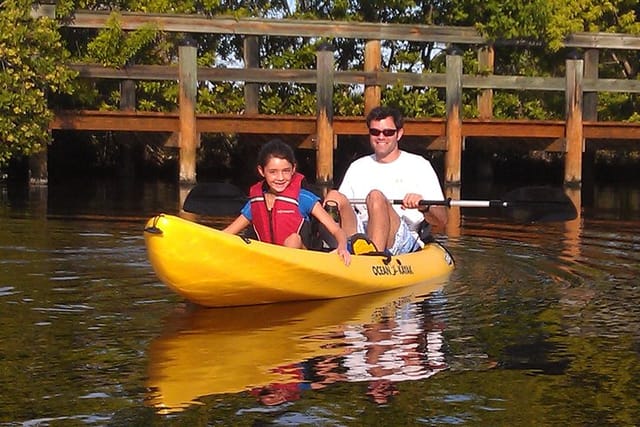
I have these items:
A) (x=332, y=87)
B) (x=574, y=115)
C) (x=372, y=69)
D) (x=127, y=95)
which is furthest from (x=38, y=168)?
(x=574, y=115)

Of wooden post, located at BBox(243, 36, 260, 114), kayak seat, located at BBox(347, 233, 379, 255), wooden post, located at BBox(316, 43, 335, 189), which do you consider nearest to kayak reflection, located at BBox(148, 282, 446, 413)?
kayak seat, located at BBox(347, 233, 379, 255)

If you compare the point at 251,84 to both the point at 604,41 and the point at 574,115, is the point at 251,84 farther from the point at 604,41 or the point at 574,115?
the point at 604,41

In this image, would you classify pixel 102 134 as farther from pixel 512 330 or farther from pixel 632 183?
pixel 512 330

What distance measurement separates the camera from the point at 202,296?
766 cm

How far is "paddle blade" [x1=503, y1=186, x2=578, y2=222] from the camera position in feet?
33.4

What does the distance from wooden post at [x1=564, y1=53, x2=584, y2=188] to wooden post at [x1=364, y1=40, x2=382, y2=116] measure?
281cm

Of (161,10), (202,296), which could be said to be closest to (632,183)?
(161,10)

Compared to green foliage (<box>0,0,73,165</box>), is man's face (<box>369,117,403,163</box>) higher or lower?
lower

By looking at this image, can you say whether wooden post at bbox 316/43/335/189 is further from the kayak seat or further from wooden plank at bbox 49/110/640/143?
the kayak seat

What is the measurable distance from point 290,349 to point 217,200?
3635 mm

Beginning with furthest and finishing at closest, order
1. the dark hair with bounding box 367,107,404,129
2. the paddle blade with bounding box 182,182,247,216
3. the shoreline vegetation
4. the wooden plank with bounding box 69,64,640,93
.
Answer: the shoreline vegetation, the wooden plank with bounding box 69,64,640,93, the paddle blade with bounding box 182,182,247,216, the dark hair with bounding box 367,107,404,129

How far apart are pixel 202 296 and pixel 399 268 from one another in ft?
5.56

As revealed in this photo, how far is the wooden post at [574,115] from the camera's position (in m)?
19.4

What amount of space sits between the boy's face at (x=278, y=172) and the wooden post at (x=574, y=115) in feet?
39.9
